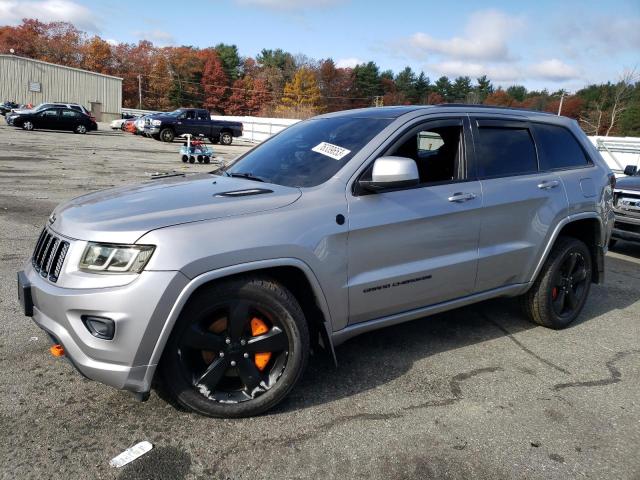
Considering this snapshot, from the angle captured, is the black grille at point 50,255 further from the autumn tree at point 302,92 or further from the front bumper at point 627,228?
the autumn tree at point 302,92

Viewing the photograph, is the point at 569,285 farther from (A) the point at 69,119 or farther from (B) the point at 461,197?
(A) the point at 69,119

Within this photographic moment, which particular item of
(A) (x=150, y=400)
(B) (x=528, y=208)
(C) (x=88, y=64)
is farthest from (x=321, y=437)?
(C) (x=88, y=64)

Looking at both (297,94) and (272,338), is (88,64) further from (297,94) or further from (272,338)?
(272,338)

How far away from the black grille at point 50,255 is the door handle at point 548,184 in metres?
3.49

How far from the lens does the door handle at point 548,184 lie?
4.18 metres

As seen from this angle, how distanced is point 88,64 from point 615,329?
100362 mm

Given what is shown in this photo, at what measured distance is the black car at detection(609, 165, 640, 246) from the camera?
23.9 ft

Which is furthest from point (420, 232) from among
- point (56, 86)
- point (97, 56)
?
point (97, 56)

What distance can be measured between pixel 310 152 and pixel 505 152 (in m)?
1.62

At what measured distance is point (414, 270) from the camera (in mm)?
3434

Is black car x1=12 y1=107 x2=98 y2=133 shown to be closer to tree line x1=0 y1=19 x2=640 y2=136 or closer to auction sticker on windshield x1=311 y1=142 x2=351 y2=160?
auction sticker on windshield x1=311 y1=142 x2=351 y2=160

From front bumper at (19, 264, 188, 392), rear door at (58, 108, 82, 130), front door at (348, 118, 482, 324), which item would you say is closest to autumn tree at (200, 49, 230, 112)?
rear door at (58, 108, 82, 130)

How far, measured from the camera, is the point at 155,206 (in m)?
2.85

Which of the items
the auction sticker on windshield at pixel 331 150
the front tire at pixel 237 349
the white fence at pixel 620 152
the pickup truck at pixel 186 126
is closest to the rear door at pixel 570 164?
the auction sticker on windshield at pixel 331 150
